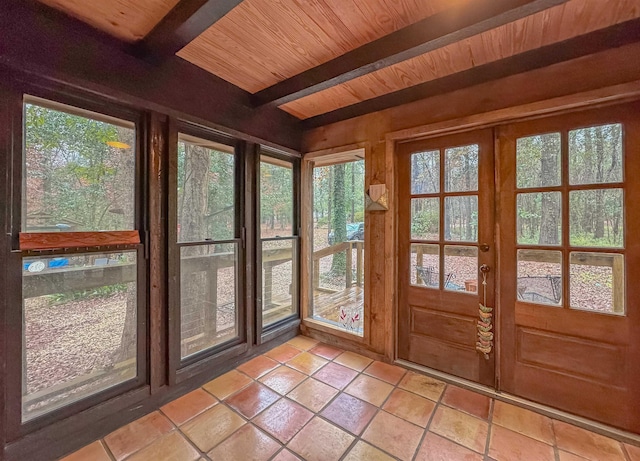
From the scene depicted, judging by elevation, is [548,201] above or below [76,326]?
above

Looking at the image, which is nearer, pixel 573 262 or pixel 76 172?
pixel 76 172

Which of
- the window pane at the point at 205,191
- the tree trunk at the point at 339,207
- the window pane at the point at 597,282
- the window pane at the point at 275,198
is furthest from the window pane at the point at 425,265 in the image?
the window pane at the point at 205,191

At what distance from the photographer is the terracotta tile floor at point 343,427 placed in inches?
55.8

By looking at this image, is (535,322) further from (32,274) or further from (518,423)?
(32,274)

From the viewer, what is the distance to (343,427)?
5.24 feet

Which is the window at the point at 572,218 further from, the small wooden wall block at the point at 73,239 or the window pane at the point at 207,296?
the small wooden wall block at the point at 73,239

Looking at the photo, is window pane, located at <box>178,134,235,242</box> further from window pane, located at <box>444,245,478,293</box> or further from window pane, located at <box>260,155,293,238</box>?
window pane, located at <box>444,245,478,293</box>

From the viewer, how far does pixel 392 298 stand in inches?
90.9

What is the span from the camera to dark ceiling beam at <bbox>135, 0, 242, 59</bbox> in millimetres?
1226

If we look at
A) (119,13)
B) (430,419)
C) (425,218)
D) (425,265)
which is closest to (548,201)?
(425,218)

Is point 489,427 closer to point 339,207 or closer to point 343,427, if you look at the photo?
point 343,427

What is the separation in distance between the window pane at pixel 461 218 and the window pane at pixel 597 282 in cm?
58

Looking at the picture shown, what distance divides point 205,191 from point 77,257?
2.91ft

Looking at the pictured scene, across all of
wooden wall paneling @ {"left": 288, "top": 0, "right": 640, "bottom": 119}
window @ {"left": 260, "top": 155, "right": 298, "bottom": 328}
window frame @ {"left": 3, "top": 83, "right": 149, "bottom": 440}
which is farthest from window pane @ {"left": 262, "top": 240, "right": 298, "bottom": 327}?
wooden wall paneling @ {"left": 288, "top": 0, "right": 640, "bottom": 119}
